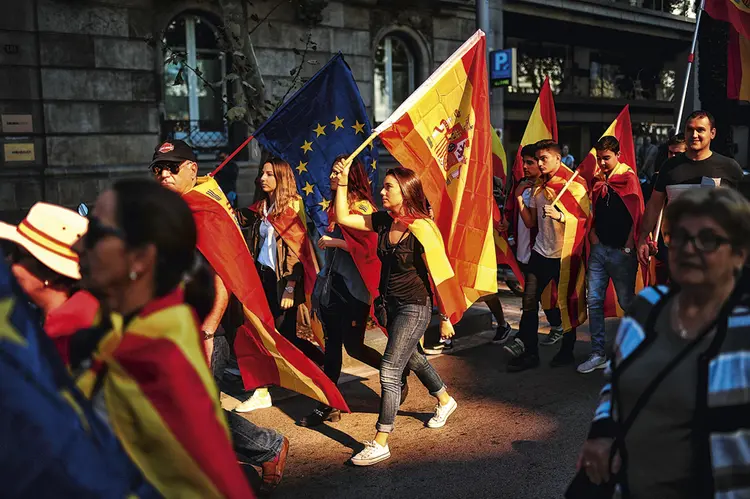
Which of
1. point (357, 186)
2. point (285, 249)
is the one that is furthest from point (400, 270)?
point (285, 249)

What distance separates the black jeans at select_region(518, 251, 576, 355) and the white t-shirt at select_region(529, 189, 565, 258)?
57 millimetres

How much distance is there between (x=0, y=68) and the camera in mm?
11844

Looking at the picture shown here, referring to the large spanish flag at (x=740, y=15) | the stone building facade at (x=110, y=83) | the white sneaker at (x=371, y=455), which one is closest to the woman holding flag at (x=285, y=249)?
the white sneaker at (x=371, y=455)

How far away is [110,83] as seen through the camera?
42.6 ft

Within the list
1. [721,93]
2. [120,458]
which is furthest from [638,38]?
[120,458]

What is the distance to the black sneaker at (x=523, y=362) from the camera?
6.57 metres

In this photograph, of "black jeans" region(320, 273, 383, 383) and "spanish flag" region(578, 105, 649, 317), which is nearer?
"black jeans" region(320, 273, 383, 383)

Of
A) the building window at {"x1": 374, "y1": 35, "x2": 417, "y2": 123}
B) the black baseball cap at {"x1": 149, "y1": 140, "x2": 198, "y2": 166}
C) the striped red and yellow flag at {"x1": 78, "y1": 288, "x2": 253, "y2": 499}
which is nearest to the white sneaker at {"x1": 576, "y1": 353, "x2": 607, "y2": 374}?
the black baseball cap at {"x1": 149, "y1": 140, "x2": 198, "y2": 166}

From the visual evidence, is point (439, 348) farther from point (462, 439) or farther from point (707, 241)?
point (707, 241)

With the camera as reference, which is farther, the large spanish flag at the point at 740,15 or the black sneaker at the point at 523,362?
the large spanish flag at the point at 740,15

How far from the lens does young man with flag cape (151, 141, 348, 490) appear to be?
177 inches

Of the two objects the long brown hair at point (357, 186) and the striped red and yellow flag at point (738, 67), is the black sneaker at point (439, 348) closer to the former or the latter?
the long brown hair at point (357, 186)

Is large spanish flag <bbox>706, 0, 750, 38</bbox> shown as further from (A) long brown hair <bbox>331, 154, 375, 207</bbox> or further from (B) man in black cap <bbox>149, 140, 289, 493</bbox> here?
(B) man in black cap <bbox>149, 140, 289, 493</bbox>

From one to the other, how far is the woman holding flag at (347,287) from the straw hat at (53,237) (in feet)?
9.44
